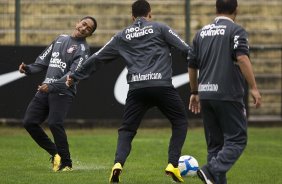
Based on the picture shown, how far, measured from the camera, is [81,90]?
61.4 feet

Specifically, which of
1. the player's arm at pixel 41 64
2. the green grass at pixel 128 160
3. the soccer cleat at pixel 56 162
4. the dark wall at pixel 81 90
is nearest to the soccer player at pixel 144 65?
the green grass at pixel 128 160

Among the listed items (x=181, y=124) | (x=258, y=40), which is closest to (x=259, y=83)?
(x=258, y=40)

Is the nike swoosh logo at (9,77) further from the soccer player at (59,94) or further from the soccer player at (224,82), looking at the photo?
the soccer player at (224,82)

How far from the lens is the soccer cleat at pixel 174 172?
10.4 m

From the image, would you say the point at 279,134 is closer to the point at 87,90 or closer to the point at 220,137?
the point at 87,90

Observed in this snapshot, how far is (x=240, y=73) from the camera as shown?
9.06 meters

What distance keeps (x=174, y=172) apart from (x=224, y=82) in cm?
179

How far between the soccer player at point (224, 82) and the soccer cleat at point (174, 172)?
1327 mm

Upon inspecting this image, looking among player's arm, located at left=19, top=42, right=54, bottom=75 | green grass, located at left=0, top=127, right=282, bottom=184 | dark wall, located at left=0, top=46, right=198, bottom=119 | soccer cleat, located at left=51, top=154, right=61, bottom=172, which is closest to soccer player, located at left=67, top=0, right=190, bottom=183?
green grass, located at left=0, top=127, right=282, bottom=184

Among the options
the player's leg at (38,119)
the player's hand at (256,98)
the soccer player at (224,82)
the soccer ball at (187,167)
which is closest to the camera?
the player's hand at (256,98)

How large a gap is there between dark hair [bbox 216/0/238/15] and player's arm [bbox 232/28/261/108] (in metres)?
0.31

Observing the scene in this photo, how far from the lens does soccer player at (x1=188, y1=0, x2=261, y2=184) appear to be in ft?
29.3

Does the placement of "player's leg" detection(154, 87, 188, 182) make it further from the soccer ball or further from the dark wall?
the dark wall

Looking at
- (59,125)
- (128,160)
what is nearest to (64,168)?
(59,125)
